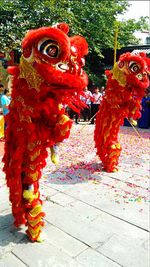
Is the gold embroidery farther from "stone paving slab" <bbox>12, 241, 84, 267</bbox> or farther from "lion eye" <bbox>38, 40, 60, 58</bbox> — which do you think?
"stone paving slab" <bbox>12, 241, 84, 267</bbox>

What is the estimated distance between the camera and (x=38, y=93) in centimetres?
254

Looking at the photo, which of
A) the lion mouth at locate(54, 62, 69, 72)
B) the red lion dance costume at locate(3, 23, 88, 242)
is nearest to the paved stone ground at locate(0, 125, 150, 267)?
the red lion dance costume at locate(3, 23, 88, 242)

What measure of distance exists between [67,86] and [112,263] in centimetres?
184

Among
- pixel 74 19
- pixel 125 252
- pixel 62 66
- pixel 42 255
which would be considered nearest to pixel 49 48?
pixel 62 66

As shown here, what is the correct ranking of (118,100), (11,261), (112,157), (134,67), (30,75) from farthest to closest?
(112,157) < (118,100) < (134,67) < (11,261) < (30,75)

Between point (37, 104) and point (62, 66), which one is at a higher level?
point (62, 66)

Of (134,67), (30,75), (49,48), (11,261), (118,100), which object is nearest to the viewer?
(49,48)

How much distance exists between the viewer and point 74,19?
1190cm

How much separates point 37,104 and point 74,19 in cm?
1043

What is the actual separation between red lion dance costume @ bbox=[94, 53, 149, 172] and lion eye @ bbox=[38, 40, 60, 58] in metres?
2.49

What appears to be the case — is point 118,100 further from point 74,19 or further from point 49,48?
point 74,19

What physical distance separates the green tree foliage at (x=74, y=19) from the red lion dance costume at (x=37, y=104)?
9.45 metres

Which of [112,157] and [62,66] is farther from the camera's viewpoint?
[112,157]

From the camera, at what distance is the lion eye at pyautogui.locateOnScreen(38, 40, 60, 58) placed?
234 cm
